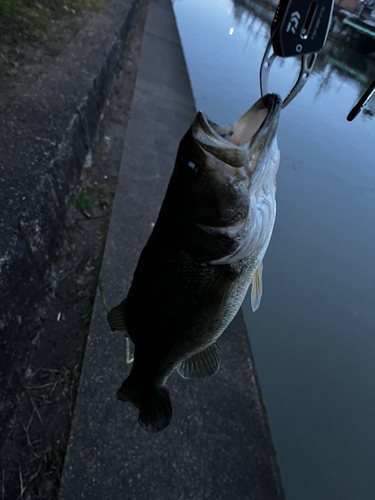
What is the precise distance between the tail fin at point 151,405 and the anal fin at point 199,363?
0.38 feet

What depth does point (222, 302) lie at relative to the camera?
1.10 meters

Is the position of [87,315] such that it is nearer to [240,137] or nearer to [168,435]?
[168,435]

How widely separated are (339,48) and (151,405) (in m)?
22.8

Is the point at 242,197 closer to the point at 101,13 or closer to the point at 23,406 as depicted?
the point at 23,406

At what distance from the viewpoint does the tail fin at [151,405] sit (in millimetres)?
1195

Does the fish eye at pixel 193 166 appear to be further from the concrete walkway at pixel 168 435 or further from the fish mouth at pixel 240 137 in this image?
the concrete walkway at pixel 168 435

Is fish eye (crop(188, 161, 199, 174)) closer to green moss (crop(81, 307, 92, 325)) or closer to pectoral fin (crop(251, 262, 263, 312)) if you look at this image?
pectoral fin (crop(251, 262, 263, 312))

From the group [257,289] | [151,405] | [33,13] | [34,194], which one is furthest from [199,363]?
[33,13]

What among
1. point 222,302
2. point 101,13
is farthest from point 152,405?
point 101,13

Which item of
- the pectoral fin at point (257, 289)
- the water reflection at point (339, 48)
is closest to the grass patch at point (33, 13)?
the pectoral fin at point (257, 289)

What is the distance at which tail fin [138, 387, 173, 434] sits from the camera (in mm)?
1192

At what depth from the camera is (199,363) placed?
1.35 metres

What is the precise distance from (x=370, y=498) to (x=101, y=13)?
663 centimetres

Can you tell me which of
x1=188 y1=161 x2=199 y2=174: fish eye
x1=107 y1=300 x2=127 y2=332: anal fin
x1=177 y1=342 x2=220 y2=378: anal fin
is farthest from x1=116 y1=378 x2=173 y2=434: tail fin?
x1=188 y1=161 x2=199 y2=174: fish eye
